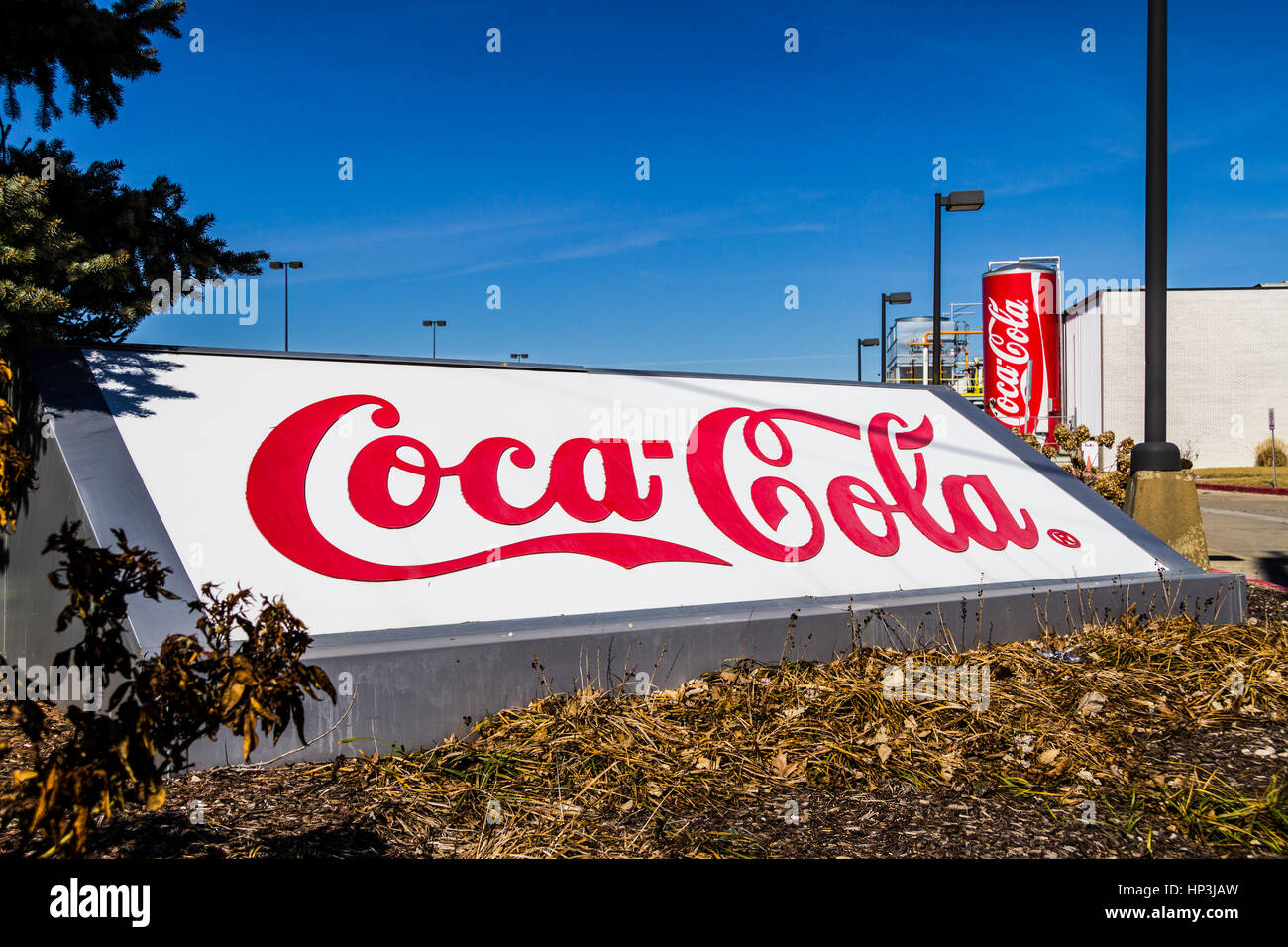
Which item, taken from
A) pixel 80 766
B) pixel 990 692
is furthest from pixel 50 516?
pixel 990 692

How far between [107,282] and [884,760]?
524cm

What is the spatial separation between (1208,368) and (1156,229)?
36.6 metres

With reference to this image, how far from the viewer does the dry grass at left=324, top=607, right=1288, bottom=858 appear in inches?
141

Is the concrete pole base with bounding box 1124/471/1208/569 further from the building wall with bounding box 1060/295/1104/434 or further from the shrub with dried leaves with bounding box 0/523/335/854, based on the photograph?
the building wall with bounding box 1060/295/1104/434

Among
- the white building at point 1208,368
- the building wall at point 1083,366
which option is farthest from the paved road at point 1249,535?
the building wall at point 1083,366

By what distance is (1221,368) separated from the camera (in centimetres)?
3828

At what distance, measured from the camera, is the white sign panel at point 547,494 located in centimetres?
499

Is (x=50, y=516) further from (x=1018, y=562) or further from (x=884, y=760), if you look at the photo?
(x=1018, y=562)

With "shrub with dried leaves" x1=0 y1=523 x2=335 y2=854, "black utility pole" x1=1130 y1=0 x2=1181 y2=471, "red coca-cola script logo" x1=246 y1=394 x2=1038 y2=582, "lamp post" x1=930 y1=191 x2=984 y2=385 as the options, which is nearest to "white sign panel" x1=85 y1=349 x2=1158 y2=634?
"red coca-cola script logo" x1=246 y1=394 x2=1038 y2=582

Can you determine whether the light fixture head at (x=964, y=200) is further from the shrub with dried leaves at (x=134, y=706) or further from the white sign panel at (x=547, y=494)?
the shrub with dried leaves at (x=134, y=706)

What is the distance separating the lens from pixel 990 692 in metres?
4.89

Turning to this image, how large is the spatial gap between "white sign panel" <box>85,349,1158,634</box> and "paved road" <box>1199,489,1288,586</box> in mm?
4033

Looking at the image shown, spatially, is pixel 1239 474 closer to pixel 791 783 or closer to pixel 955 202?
pixel 955 202
